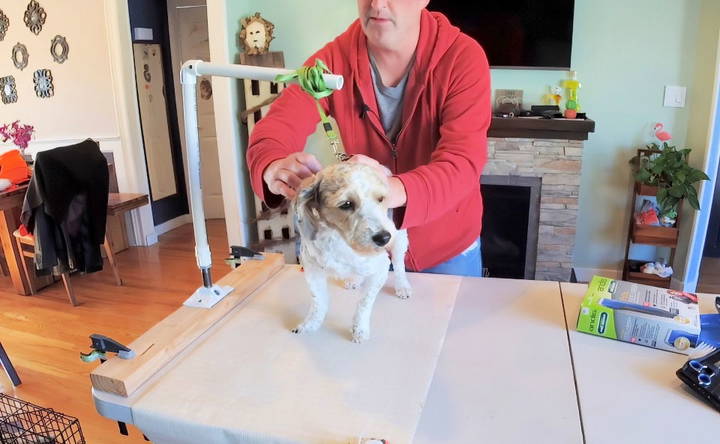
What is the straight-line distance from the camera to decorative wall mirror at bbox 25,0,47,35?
14.2 ft

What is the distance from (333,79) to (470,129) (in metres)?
0.43

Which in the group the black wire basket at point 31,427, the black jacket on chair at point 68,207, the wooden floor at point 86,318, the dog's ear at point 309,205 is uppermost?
the dog's ear at point 309,205

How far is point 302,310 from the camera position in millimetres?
1200

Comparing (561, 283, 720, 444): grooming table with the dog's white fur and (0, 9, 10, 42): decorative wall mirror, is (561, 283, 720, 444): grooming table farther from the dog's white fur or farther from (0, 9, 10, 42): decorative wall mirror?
(0, 9, 10, 42): decorative wall mirror

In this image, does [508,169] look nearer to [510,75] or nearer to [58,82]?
[510,75]

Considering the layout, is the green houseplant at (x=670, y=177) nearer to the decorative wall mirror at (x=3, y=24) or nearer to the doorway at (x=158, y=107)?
the doorway at (x=158, y=107)

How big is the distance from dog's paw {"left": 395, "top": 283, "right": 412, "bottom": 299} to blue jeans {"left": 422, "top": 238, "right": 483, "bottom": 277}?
20 centimetres

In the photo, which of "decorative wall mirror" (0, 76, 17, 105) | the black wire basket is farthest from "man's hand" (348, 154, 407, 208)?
"decorative wall mirror" (0, 76, 17, 105)

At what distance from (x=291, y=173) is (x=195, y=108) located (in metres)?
0.27

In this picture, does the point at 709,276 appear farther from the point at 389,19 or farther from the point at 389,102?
the point at 389,19

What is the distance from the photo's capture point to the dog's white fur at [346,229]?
89cm

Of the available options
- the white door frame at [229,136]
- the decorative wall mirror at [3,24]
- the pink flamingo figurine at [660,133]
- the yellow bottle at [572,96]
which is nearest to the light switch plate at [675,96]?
the pink flamingo figurine at [660,133]

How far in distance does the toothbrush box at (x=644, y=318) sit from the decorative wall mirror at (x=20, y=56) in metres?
5.06

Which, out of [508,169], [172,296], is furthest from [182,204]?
[508,169]
